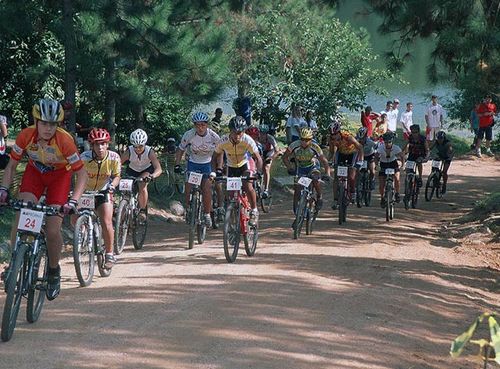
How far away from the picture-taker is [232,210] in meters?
12.2

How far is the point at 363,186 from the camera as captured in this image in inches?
780

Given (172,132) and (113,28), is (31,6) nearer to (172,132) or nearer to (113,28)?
(113,28)

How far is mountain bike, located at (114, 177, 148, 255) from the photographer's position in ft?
42.2

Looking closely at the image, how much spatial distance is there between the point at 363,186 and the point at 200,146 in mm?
6284

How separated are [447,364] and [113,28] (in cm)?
967

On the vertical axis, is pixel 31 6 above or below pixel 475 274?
above

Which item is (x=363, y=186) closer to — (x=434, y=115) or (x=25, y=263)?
(x=434, y=115)

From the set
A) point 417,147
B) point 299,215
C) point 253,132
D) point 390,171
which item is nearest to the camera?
point 299,215

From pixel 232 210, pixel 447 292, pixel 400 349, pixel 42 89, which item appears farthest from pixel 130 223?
pixel 42 89

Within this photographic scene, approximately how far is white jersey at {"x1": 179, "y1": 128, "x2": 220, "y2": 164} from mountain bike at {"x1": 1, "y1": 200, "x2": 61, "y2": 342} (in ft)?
20.0

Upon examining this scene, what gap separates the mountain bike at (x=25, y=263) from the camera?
7711 millimetres

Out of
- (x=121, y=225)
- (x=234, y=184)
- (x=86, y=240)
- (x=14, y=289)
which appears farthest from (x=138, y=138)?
(x=14, y=289)

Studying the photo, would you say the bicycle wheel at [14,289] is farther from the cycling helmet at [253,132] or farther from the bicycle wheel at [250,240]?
the cycling helmet at [253,132]

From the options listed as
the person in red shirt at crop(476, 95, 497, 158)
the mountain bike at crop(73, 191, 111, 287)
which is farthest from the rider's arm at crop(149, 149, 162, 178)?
the person in red shirt at crop(476, 95, 497, 158)
